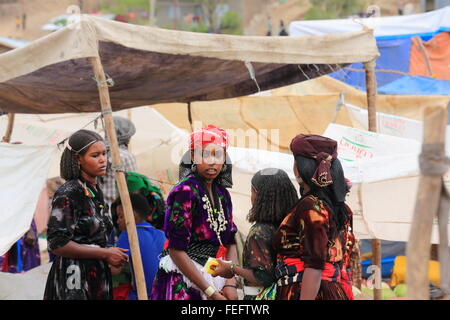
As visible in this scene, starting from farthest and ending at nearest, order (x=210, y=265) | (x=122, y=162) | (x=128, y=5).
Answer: (x=128, y=5) < (x=122, y=162) < (x=210, y=265)

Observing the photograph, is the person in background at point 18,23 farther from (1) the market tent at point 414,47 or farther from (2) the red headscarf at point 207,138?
(2) the red headscarf at point 207,138

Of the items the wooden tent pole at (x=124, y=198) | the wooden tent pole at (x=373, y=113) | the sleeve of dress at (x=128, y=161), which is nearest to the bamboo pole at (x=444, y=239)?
the wooden tent pole at (x=124, y=198)

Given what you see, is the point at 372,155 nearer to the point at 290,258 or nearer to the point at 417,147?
the point at 417,147

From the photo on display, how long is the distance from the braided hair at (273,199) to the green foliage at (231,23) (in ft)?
111

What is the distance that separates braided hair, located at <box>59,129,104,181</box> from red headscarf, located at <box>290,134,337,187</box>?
124cm

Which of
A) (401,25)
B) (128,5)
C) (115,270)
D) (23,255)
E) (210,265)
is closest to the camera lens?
(210,265)

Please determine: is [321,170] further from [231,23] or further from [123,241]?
[231,23]

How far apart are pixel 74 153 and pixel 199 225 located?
872 millimetres

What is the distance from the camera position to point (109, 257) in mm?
3561

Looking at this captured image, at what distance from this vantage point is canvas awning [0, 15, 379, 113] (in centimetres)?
353

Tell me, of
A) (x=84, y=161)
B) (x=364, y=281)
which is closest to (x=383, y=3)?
(x=364, y=281)

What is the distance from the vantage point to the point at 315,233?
9.48 feet

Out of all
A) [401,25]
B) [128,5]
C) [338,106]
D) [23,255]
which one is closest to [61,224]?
[23,255]

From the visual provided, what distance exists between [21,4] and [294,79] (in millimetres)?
38360
